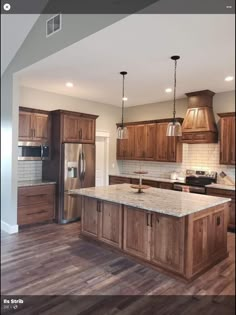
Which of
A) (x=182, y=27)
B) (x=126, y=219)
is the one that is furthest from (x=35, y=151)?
(x=182, y=27)

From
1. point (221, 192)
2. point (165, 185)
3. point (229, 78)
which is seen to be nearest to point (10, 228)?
point (165, 185)

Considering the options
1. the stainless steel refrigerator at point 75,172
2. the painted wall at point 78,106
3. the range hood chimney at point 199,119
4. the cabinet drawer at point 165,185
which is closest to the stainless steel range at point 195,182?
the cabinet drawer at point 165,185

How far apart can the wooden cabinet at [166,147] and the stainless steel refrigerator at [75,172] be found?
1.59 metres

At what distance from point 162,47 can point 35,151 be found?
301 centimetres

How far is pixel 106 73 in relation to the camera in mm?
3961

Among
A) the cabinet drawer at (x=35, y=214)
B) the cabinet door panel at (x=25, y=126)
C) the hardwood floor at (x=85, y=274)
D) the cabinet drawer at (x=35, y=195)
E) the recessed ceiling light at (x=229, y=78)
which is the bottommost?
the hardwood floor at (x=85, y=274)

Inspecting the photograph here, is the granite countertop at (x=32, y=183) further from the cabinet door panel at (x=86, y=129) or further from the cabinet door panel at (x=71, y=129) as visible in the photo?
the cabinet door panel at (x=86, y=129)

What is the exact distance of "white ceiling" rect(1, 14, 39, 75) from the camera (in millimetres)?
3146

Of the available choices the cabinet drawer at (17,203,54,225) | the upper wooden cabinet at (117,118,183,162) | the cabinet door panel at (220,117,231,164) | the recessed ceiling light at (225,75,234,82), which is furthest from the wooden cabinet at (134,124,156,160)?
the cabinet drawer at (17,203,54,225)

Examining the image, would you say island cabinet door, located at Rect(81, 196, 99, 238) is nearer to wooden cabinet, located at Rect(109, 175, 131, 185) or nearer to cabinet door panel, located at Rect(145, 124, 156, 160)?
wooden cabinet, located at Rect(109, 175, 131, 185)

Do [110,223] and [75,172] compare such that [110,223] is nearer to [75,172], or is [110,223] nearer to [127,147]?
[75,172]

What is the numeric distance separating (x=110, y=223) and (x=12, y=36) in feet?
10.5

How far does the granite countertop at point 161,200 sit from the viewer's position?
2662 millimetres

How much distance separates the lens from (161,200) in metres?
3.10
